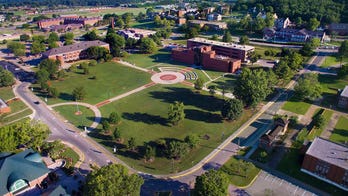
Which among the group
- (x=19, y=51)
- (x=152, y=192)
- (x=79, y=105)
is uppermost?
(x=19, y=51)

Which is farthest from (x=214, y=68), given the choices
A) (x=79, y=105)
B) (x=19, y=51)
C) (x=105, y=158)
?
(x=19, y=51)

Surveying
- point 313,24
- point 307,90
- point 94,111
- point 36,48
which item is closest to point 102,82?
point 94,111

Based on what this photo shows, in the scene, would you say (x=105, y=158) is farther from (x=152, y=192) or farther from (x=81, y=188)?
(x=152, y=192)

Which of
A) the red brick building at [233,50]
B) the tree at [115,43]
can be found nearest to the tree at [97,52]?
the tree at [115,43]

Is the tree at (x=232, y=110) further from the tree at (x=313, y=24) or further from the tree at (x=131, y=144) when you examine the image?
the tree at (x=313, y=24)

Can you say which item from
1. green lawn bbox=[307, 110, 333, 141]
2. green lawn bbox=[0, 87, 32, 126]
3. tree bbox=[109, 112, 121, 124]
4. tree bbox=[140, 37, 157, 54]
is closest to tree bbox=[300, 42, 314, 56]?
green lawn bbox=[307, 110, 333, 141]

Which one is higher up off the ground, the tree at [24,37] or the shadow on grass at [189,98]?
the tree at [24,37]
